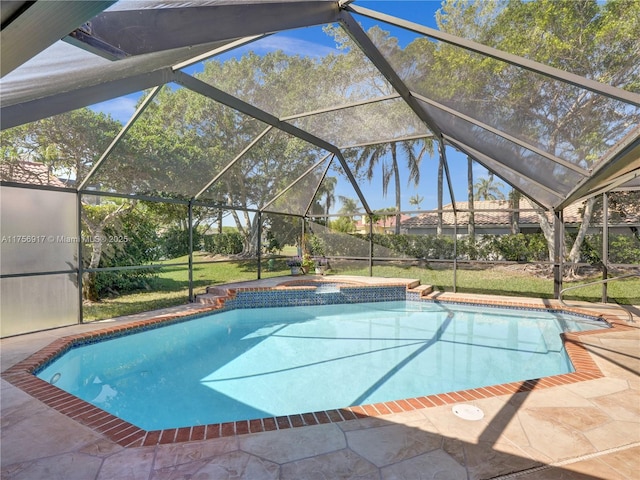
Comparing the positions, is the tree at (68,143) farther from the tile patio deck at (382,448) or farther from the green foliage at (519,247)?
the green foliage at (519,247)

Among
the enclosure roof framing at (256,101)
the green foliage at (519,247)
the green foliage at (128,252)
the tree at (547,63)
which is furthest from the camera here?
the green foliage at (519,247)

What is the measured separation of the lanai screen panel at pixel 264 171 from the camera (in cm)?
858

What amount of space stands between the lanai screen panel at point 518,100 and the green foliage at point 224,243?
10463 millimetres

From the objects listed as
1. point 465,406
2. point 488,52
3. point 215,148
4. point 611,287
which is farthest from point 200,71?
point 611,287

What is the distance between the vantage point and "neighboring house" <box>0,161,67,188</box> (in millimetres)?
5121

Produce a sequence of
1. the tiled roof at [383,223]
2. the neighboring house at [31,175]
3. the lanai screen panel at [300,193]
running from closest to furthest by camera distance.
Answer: the neighboring house at [31,175]
the lanai screen panel at [300,193]
the tiled roof at [383,223]

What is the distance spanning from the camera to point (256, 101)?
20.9 ft

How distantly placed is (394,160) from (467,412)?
1394 centimetres

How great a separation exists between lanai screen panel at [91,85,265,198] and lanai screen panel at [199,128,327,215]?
2.08 ft

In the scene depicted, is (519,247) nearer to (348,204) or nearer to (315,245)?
(348,204)

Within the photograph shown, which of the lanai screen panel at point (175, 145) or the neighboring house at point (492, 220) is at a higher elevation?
the lanai screen panel at point (175, 145)

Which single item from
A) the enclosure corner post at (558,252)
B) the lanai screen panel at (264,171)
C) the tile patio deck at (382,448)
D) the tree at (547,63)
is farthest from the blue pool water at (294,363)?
the lanai screen panel at (264,171)

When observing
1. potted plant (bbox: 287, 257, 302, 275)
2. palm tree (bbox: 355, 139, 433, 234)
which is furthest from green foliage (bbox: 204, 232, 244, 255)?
palm tree (bbox: 355, 139, 433, 234)

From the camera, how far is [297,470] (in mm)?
2150
